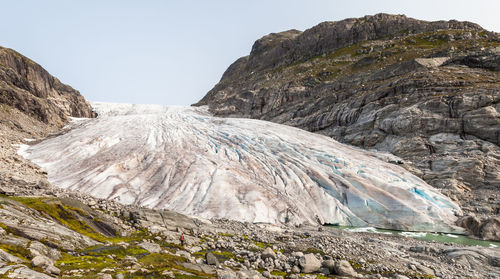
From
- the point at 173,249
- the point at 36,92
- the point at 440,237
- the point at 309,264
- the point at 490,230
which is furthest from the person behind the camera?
the point at 36,92

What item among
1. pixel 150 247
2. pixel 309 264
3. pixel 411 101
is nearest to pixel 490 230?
pixel 309 264

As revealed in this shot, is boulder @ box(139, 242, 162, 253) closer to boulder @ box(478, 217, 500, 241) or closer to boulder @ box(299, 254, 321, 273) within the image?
boulder @ box(299, 254, 321, 273)

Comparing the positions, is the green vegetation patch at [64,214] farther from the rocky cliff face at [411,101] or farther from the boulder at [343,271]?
the rocky cliff face at [411,101]

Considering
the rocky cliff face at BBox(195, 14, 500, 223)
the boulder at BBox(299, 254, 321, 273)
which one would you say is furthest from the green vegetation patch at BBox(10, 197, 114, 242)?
the rocky cliff face at BBox(195, 14, 500, 223)

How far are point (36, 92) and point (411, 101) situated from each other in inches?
3161

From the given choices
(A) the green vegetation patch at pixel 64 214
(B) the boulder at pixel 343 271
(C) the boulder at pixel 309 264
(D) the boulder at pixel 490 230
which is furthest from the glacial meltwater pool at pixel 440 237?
(A) the green vegetation patch at pixel 64 214

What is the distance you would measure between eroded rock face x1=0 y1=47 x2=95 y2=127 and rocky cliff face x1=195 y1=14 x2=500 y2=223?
40.1 meters

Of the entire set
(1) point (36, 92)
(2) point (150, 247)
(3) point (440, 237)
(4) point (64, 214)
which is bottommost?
(3) point (440, 237)

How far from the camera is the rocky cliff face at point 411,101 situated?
37.8m

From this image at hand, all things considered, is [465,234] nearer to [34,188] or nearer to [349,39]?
[34,188]

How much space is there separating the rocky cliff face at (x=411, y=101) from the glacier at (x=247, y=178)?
19.2ft

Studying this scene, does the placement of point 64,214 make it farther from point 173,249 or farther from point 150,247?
point 173,249

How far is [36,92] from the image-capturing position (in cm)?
6506

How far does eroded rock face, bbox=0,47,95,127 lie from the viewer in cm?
5566
